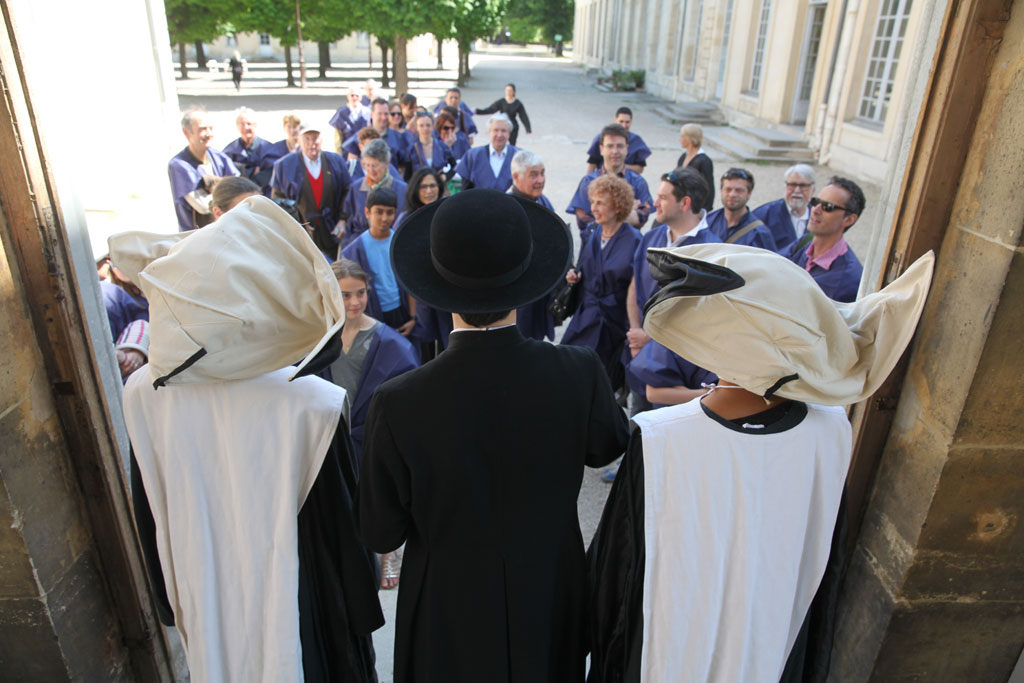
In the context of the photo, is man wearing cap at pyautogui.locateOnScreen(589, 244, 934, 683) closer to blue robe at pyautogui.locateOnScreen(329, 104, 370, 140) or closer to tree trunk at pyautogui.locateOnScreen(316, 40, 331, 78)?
blue robe at pyautogui.locateOnScreen(329, 104, 370, 140)

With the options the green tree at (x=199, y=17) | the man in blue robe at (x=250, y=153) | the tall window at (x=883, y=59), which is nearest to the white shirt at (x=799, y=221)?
the man in blue robe at (x=250, y=153)

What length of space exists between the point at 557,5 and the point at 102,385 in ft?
208

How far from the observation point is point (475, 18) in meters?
23.5

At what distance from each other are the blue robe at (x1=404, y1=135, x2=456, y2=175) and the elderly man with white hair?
418 centimetres

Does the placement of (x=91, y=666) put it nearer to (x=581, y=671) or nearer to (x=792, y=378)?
(x=581, y=671)

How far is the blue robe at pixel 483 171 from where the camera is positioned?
6.97 meters

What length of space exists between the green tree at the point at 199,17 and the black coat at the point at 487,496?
2774 centimetres

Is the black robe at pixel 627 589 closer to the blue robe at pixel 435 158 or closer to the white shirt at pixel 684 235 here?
the white shirt at pixel 684 235

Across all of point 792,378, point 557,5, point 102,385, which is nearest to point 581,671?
point 792,378

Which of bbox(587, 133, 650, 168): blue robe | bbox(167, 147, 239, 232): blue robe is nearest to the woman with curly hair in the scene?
bbox(167, 147, 239, 232): blue robe

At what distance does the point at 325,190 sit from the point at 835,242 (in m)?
4.34

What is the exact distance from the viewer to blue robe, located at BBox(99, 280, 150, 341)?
10.8 ft

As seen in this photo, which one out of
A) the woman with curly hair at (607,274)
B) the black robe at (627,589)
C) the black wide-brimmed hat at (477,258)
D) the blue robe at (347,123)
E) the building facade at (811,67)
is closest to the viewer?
the black wide-brimmed hat at (477,258)

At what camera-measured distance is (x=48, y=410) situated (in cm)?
218
